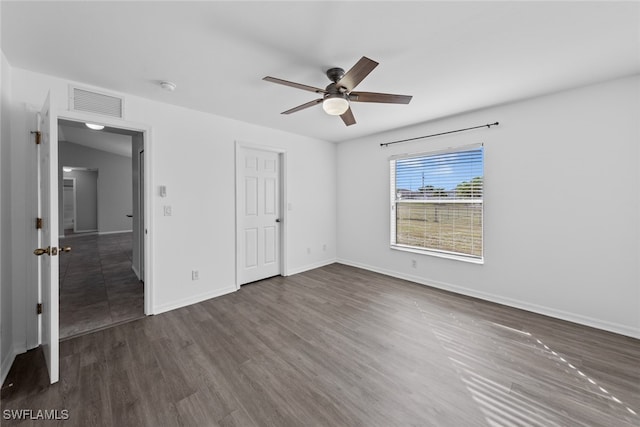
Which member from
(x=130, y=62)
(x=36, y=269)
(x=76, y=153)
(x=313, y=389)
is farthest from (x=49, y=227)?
(x=76, y=153)

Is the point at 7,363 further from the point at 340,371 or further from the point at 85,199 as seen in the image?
the point at 85,199

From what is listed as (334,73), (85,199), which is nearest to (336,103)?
(334,73)

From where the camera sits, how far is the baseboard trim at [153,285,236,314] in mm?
2943

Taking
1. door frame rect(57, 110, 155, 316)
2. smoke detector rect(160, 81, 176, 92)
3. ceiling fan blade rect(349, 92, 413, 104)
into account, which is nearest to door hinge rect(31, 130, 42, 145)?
door frame rect(57, 110, 155, 316)

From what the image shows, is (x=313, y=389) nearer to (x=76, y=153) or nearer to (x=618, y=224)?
(x=618, y=224)

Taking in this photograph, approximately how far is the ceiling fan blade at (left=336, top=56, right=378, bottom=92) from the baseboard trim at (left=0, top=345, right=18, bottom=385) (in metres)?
3.32

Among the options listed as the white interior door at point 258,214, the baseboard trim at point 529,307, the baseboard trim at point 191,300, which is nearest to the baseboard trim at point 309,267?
the white interior door at point 258,214

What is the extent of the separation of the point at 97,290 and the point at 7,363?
73.7 inches

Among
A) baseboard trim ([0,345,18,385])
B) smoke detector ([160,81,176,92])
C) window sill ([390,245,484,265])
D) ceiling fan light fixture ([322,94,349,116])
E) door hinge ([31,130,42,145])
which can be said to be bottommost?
baseboard trim ([0,345,18,385])

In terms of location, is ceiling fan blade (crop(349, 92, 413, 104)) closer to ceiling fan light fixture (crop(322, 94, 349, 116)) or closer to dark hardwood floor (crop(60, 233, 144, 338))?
ceiling fan light fixture (crop(322, 94, 349, 116))

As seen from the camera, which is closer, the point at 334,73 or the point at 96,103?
the point at 334,73

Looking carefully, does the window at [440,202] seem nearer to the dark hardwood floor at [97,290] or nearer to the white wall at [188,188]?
the white wall at [188,188]

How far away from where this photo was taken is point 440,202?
3756 millimetres

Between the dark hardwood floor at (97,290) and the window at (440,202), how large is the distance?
12.9 feet
